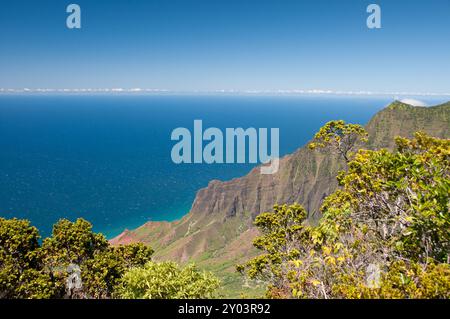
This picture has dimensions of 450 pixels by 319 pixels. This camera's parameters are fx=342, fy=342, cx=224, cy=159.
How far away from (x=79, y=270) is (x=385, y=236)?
16.9m

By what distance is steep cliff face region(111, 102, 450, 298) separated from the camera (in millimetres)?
131625

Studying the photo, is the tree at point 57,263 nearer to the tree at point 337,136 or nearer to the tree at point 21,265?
the tree at point 21,265

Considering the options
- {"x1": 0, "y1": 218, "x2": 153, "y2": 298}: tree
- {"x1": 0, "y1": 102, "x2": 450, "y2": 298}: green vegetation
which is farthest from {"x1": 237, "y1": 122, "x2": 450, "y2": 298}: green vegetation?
{"x1": 0, "y1": 218, "x2": 153, "y2": 298}: tree

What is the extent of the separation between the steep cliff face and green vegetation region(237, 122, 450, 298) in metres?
109

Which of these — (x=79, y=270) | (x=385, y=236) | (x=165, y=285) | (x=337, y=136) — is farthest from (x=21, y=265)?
(x=337, y=136)

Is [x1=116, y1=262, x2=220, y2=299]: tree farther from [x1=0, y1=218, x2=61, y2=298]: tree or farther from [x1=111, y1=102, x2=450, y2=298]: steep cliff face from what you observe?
[x1=111, y1=102, x2=450, y2=298]: steep cliff face

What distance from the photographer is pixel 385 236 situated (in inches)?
594

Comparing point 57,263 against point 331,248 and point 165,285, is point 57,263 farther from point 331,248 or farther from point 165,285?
point 331,248

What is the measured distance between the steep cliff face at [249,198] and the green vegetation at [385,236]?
109 m
